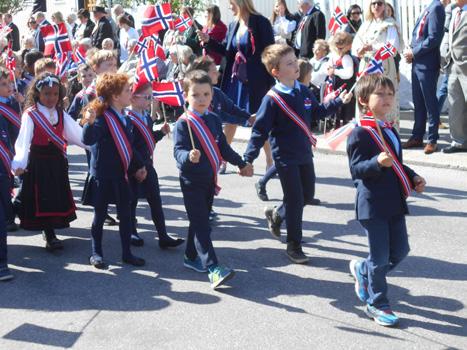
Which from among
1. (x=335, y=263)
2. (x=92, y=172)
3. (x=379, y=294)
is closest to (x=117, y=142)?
(x=92, y=172)

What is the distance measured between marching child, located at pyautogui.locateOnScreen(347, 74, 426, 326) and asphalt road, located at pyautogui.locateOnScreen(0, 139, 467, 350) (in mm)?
299

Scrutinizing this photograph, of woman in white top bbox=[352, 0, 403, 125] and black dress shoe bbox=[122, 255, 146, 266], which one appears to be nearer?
black dress shoe bbox=[122, 255, 146, 266]

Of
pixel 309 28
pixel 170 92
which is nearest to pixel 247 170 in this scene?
pixel 170 92

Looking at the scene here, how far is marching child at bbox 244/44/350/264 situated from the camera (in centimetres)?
650

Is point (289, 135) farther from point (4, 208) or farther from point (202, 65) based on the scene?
point (4, 208)

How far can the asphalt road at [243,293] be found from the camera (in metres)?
5.13

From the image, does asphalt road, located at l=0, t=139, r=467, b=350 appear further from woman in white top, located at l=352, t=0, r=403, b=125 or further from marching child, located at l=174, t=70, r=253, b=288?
woman in white top, located at l=352, t=0, r=403, b=125

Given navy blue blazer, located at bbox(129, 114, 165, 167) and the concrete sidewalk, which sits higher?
navy blue blazer, located at bbox(129, 114, 165, 167)

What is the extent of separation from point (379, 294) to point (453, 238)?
6.94ft

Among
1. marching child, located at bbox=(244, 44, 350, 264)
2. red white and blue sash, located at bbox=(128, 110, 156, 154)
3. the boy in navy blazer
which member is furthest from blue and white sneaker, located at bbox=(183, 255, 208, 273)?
the boy in navy blazer

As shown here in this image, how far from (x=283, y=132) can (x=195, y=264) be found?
4.07ft

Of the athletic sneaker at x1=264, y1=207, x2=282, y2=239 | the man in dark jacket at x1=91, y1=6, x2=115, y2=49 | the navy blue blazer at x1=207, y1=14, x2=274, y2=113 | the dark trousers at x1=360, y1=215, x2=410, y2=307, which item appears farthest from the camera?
the man in dark jacket at x1=91, y1=6, x2=115, y2=49

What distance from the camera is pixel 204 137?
613 cm

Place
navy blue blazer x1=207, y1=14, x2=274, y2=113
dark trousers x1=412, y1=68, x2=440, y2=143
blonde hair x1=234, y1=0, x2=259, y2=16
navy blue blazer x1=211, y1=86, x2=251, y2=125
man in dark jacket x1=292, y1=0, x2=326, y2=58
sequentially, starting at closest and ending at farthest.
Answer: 1. navy blue blazer x1=211, y1=86, x2=251, y2=125
2. blonde hair x1=234, y1=0, x2=259, y2=16
3. navy blue blazer x1=207, y1=14, x2=274, y2=113
4. dark trousers x1=412, y1=68, x2=440, y2=143
5. man in dark jacket x1=292, y1=0, x2=326, y2=58
